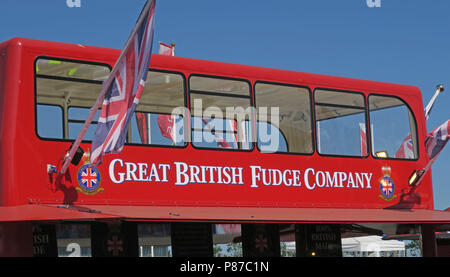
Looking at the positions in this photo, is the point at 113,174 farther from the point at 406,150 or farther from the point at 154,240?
the point at 406,150

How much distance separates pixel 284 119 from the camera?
465 inches

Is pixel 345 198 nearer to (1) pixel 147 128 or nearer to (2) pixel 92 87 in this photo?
(1) pixel 147 128

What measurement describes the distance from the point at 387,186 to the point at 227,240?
10.8 feet

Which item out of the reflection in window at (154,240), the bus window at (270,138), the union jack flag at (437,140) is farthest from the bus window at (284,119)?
the union jack flag at (437,140)

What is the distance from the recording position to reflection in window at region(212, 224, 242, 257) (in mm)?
10344

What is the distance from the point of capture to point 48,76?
A: 9.62 metres

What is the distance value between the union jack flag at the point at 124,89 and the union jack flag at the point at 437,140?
5.78 meters

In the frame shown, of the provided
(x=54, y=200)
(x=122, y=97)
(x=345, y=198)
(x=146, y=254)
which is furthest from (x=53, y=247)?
(x=345, y=198)

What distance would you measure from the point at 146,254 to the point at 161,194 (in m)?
0.78

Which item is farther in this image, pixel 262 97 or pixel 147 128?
pixel 262 97

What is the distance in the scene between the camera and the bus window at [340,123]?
11930mm

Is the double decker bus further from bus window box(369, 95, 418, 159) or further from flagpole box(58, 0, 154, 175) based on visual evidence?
flagpole box(58, 0, 154, 175)

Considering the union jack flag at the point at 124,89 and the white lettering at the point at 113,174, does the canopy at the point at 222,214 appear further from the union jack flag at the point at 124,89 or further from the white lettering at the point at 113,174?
the union jack flag at the point at 124,89

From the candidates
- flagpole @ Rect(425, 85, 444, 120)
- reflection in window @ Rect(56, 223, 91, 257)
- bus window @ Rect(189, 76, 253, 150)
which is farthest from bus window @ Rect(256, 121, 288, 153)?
flagpole @ Rect(425, 85, 444, 120)
